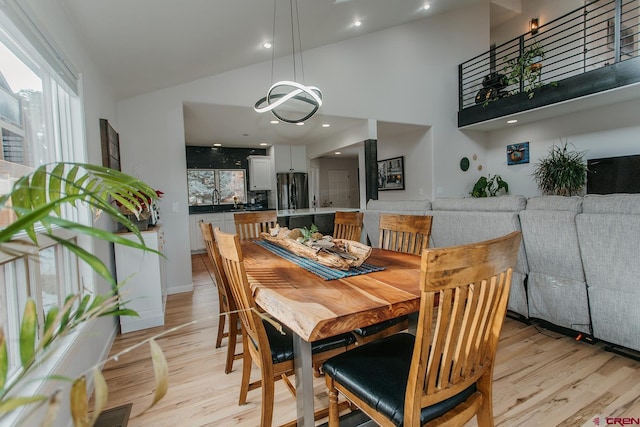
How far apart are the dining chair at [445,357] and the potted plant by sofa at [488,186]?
528 centimetres

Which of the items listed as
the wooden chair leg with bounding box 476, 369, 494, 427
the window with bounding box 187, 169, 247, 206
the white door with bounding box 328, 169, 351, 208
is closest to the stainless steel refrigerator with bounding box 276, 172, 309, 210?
the window with bounding box 187, 169, 247, 206

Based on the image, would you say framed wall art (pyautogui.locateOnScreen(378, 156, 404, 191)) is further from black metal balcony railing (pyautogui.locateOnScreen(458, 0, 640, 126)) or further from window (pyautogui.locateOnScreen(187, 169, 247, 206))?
window (pyautogui.locateOnScreen(187, 169, 247, 206))

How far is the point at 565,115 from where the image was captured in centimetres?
523

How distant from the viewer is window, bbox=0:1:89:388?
1.26m

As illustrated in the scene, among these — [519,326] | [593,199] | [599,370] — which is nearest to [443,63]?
[593,199]

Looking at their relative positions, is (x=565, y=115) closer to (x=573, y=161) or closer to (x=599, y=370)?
(x=573, y=161)

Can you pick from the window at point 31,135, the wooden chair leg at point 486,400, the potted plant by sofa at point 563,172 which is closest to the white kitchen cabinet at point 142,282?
the window at point 31,135

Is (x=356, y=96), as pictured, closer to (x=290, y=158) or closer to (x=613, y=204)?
(x=290, y=158)

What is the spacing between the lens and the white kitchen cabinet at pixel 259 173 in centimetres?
724

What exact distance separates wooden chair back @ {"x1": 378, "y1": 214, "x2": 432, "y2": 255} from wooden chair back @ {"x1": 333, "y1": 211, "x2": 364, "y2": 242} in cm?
29

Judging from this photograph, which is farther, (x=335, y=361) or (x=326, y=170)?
(x=326, y=170)

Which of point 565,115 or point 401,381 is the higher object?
point 565,115

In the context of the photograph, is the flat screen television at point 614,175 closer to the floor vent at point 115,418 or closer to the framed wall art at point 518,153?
the framed wall art at point 518,153

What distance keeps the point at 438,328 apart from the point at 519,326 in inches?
88.2
